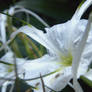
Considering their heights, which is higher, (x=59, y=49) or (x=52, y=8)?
(x=52, y=8)

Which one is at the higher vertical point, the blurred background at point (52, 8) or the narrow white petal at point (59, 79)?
the blurred background at point (52, 8)

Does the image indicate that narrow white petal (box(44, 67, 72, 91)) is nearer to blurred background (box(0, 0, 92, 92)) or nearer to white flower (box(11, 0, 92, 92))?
white flower (box(11, 0, 92, 92))

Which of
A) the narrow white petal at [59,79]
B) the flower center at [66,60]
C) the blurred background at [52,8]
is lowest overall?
the narrow white petal at [59,79]

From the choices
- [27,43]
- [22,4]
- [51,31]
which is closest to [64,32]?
[51,31]

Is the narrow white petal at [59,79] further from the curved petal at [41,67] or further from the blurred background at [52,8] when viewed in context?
the blurred background at [52,8]

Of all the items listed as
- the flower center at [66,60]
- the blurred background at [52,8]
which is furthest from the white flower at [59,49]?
the blurred background at [52,8]

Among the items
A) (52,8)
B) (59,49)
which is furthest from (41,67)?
(52,8)

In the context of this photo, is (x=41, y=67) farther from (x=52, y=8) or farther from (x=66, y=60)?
(x=52, y=8)

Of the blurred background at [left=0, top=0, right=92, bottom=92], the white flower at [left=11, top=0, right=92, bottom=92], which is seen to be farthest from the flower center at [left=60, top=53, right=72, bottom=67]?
the blurred background at [left=0, top=0, right=92, bottom=92]

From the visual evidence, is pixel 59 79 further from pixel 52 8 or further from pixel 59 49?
pixel 52 8

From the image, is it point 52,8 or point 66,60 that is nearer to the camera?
point 66,60

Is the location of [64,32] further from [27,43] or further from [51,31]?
[27,43]
